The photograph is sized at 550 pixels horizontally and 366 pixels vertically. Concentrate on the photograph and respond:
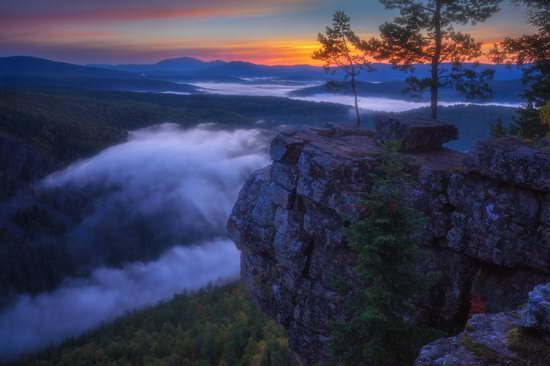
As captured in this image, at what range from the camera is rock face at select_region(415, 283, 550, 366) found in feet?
27.2

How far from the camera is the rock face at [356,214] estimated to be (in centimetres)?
1650

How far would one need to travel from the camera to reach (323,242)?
21562 mm

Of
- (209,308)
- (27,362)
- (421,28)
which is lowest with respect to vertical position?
(27,362)

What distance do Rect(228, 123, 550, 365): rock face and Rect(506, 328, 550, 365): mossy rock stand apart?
701 cm

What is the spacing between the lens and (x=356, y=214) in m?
19.2

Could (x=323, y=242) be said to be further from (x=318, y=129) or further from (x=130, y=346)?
(x=130, y=346)

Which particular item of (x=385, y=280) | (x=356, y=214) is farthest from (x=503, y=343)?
(x=356, y=214)

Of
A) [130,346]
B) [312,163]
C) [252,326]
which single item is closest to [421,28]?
[312,163]

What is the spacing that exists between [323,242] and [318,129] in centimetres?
839

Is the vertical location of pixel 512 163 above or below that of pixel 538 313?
above

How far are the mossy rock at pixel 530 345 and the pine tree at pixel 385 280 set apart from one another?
4244 mm

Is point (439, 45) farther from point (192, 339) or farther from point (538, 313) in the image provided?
point (192, 339)

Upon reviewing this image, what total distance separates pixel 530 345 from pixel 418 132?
14484 millimetres

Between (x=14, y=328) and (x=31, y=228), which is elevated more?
(x=31, y=228)
